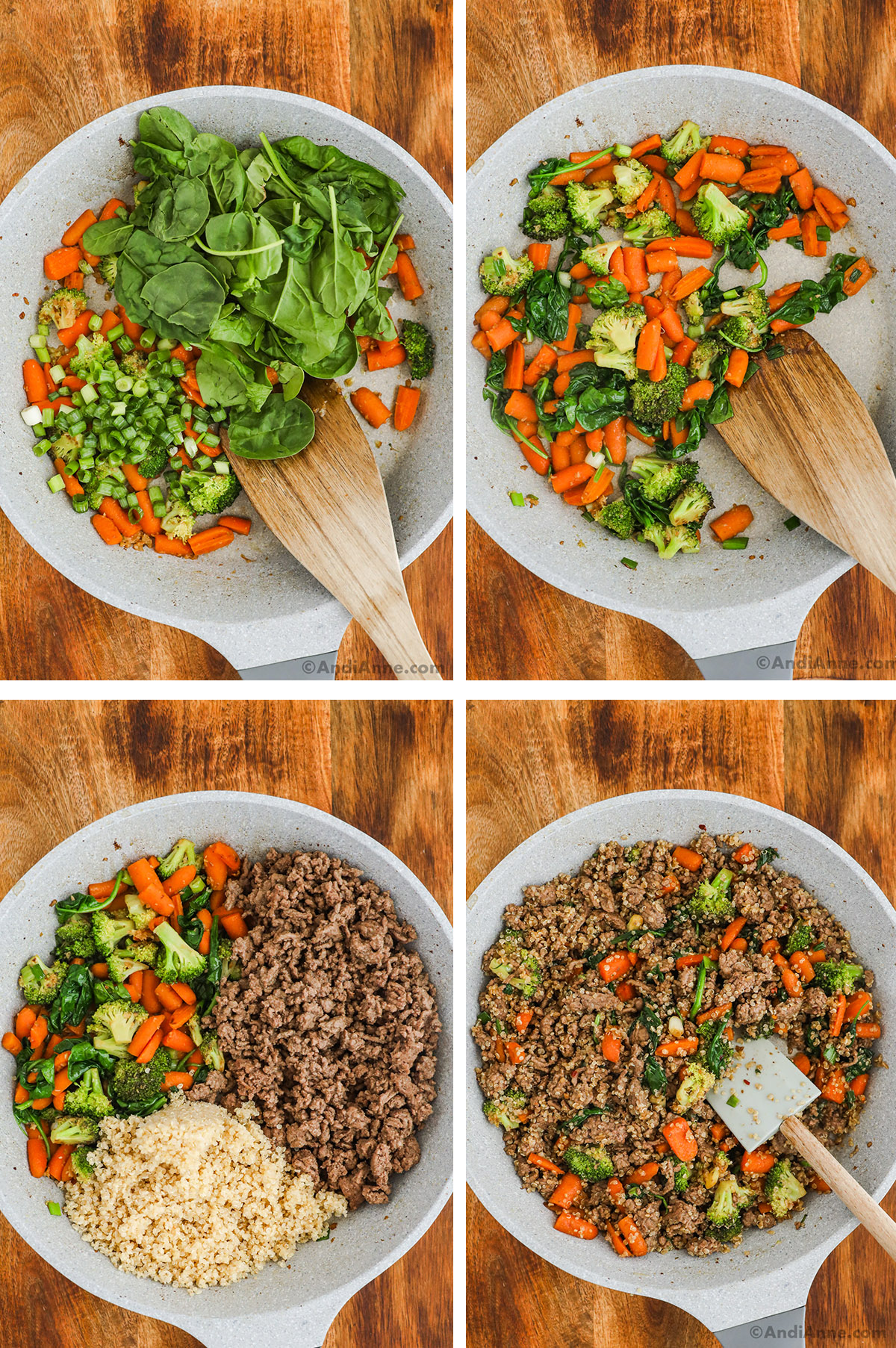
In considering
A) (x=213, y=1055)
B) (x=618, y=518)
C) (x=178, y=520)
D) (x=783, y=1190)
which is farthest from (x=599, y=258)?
(x=783, y=1190)

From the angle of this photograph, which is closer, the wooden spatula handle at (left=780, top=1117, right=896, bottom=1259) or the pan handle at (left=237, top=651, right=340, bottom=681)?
the wooden spatula handle at (left=780, top=1117, right=896, bottom=1259)

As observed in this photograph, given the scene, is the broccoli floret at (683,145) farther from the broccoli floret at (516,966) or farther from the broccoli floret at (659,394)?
the broccoli floret at (516,966)

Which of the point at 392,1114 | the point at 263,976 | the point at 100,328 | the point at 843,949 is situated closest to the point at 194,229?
the point at 100,328

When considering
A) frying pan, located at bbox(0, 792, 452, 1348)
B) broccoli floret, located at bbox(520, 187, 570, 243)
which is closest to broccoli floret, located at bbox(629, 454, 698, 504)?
broccoli floret, located at bbox(520, 187, 570, 243)

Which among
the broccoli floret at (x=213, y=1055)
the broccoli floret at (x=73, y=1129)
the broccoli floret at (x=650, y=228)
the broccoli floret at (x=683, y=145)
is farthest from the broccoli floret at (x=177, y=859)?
the broccoli floret at (x=683, y=145)

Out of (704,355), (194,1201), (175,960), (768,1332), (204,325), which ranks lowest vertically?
(768,1332)

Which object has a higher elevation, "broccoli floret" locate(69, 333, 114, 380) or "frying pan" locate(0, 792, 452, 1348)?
"broccoli floret" locate(69, 333, 114, 380)

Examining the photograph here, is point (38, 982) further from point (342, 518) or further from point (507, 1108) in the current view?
point (342, 518)

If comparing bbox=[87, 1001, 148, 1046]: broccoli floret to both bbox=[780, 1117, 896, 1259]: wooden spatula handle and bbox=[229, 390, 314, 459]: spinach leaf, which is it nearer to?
bbox=[229, 390, 314, 459]: spinach leaf
